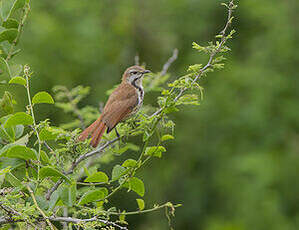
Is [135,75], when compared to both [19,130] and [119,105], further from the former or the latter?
[19,130]

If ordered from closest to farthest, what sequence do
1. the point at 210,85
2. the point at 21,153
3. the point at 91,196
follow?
the point at 21,153, the point at 91,196, the point at 210,85

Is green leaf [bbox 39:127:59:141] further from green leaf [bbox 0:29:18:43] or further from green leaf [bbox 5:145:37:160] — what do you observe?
green leaf [bbox 0:29:18:43]

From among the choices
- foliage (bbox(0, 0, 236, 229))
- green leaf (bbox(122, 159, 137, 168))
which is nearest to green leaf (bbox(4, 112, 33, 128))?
foliage (bbox(0, 0, 236, 229))

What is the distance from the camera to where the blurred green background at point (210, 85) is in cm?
901

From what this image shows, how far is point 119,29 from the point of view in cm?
1000

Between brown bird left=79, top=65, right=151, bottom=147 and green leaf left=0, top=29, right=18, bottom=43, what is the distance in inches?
23.1

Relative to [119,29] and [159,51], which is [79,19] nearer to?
[119,29]

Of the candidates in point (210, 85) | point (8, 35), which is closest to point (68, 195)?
point (8, 35)

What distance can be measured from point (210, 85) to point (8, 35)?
837 centimetres

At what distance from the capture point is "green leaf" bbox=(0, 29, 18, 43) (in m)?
1.94

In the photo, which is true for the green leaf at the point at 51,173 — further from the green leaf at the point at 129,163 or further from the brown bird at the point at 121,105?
the brown bird at the point at 121,105

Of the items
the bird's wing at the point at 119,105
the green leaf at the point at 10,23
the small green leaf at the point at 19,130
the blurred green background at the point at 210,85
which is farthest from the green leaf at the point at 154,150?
→ the blurred green background at the point at 210,85

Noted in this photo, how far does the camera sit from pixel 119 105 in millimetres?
3217

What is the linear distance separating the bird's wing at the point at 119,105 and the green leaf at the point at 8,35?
101cm
